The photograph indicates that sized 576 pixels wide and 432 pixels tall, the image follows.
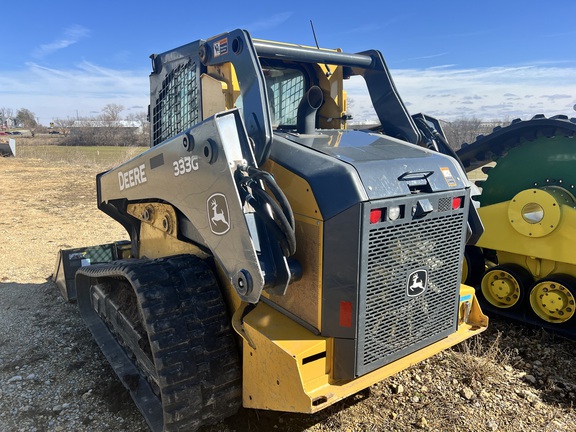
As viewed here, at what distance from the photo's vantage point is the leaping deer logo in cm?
228

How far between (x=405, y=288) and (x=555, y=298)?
253 centimetres

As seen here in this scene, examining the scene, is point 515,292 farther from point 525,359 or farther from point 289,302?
point 289,302

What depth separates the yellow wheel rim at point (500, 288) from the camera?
14.7 ft

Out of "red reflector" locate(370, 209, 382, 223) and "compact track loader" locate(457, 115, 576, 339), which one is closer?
"red reflector" locate(370, 209, 382, 223)

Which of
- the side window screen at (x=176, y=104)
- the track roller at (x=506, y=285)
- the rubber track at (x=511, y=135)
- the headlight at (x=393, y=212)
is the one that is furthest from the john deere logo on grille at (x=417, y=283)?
the rubber track at (x=511, y=135)

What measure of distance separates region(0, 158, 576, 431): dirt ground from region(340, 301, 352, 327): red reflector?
102 cm

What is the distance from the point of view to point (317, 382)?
234 centimetres

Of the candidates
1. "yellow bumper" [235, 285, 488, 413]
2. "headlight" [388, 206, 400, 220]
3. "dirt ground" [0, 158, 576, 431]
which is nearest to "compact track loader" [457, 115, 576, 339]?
"dirt ground" [0, 158, 576, 431]

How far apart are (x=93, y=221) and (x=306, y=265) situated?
8.16 meters

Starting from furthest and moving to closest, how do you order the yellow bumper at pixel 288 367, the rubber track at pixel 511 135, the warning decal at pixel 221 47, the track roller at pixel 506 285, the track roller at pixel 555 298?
the track roller at pixel 506 285
the rubber track at pixel 511 135
the track roller at pixel 555 298
the warning decal at pixel 221 47
the yellow bumper at pixel 288 367

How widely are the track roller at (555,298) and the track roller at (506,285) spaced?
115mm

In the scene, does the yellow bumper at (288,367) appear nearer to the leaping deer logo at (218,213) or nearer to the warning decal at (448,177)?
the leaping deer logo at (218,213)

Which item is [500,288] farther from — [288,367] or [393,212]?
[288,367]

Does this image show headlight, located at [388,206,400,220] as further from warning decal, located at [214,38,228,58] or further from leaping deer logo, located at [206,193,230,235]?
warning decal, located at [214,38,228,58]
